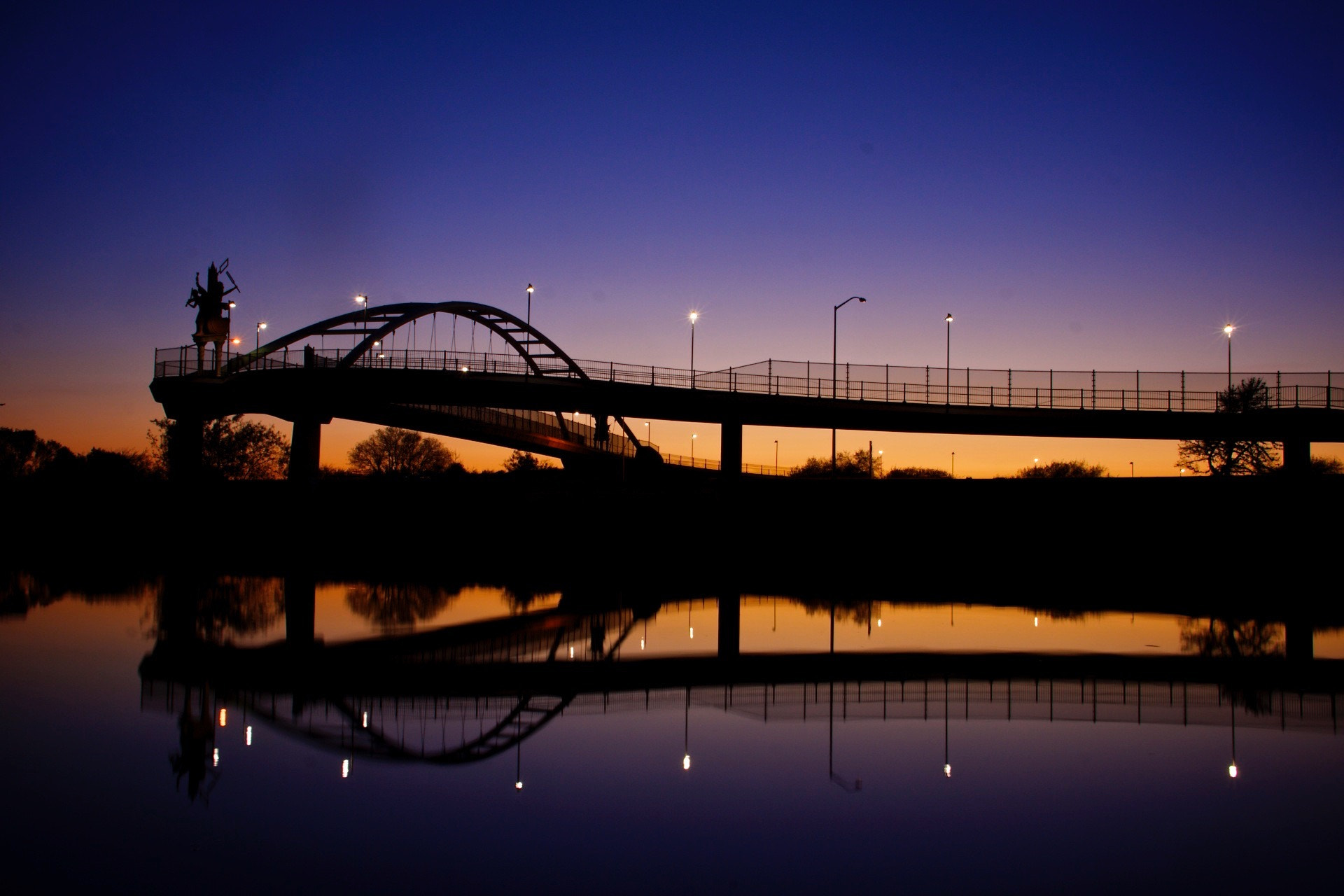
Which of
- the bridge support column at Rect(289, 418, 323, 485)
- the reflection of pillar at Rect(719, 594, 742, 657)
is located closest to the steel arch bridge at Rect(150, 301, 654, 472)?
the bridge support column at Rect(289, 418, 323, 485)

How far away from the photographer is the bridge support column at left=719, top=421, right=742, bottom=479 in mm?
62844

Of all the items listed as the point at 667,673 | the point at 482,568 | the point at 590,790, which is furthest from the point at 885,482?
the point at 590,790

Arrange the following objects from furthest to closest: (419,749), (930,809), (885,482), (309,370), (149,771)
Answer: (309,370), (885,482), (419,749), (149,771), (930,809)

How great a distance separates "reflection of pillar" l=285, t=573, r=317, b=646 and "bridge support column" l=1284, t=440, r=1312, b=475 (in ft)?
189

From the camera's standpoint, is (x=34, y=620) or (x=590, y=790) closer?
(x=590, y=790)

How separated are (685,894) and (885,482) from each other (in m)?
38.9

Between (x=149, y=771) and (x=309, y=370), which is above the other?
(x=309, y=370)

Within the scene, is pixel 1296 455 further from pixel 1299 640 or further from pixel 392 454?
pixel 392 454

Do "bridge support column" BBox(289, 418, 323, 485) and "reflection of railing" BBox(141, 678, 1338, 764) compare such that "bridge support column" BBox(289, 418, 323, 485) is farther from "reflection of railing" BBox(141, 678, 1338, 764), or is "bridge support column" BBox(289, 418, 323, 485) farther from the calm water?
"reflection of railing" BBox(141, 678, 1338, 764)

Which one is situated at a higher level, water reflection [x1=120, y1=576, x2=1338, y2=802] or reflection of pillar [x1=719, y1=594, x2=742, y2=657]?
water reflection [x1=120, y1=576, x2=1338, y2=802]

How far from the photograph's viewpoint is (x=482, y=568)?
38281mm

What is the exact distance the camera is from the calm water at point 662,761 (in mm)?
8477

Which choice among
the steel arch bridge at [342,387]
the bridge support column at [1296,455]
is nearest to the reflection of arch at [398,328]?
the steel arch bridge at [342,387]

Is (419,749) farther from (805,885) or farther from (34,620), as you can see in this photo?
(34,620)
